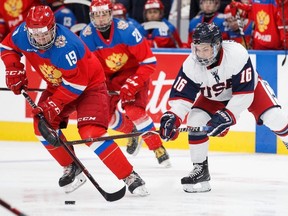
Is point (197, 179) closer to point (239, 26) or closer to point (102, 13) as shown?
point (102, 13)

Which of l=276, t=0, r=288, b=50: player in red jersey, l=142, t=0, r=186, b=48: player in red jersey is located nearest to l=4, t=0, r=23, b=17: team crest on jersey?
l=142, t=0, r=186, b=48: player in red jersey

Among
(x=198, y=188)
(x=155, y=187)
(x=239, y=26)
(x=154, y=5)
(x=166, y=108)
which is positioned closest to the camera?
(x=198, y=188)

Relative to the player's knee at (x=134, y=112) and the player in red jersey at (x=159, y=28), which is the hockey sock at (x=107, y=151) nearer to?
the player's knee at (x=134, y=112)

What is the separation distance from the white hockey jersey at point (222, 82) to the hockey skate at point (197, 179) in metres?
0.35

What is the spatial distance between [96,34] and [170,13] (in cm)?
185

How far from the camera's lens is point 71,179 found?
5.50 metres

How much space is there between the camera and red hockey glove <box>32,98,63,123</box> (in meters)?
5.27

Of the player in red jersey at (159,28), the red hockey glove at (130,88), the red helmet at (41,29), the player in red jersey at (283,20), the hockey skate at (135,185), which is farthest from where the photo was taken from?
the player in red jersey at (159,28)

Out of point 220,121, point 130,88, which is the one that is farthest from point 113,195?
point 130,88

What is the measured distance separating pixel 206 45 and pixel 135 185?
89 cm

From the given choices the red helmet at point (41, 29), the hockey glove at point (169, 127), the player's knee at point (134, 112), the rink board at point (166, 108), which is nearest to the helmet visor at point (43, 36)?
the red helmet at point (41, 29)

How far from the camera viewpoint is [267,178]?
20.1ft

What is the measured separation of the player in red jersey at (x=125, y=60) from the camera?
6.39 m

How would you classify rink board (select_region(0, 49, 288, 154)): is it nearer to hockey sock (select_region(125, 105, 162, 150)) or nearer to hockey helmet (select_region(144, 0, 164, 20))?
hockey helmet (select_region(144, 0, 164, 20))
